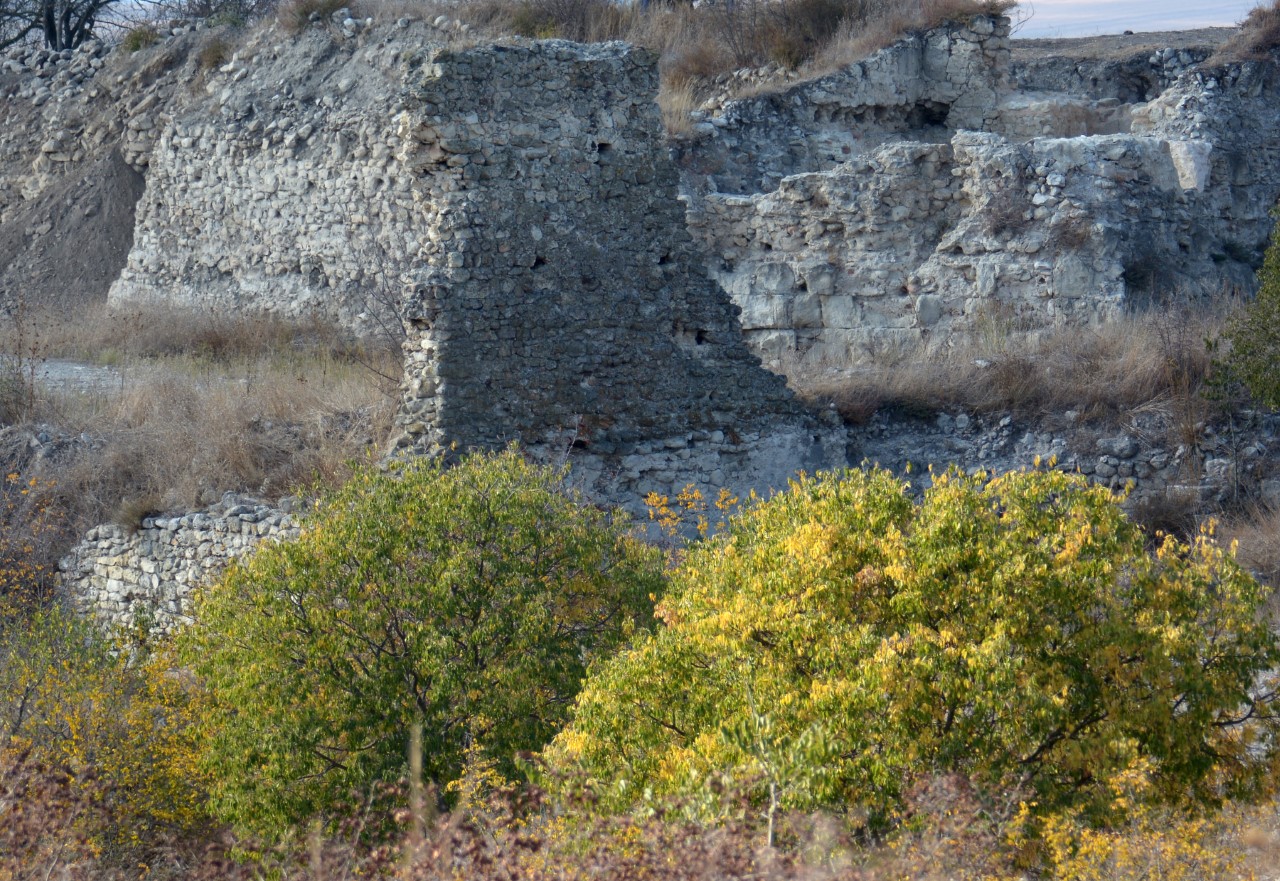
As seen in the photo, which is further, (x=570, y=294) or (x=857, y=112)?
(x=857, y=112)

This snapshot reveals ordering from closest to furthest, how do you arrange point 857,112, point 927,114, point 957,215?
point 957,215, point 857,112, point 927,114

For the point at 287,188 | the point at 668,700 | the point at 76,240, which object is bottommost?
the point at 668,700

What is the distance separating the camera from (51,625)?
9.62 metres

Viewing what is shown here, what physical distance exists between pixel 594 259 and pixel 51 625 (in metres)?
4.47

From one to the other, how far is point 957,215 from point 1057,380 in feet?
10.3

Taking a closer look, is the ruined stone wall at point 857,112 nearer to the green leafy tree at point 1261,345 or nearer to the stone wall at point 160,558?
the green leafy tree at point 1261,345

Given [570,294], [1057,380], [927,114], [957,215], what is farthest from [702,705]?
[927,114]

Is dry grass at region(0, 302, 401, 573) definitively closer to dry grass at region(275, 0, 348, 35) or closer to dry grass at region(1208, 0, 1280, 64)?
dry grass at region(275, 0, 348, 35)

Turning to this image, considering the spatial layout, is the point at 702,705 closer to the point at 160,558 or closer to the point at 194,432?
the point at 160,558

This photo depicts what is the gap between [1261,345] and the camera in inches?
458

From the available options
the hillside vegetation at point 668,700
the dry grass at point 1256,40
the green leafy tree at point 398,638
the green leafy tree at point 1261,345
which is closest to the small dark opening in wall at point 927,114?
the dry grass at point 1256,40

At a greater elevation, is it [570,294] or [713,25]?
[713,25]

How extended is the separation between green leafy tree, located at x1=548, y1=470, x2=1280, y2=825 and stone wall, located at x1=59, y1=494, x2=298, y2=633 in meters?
4.44

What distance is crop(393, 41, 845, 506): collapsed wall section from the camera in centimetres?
981
